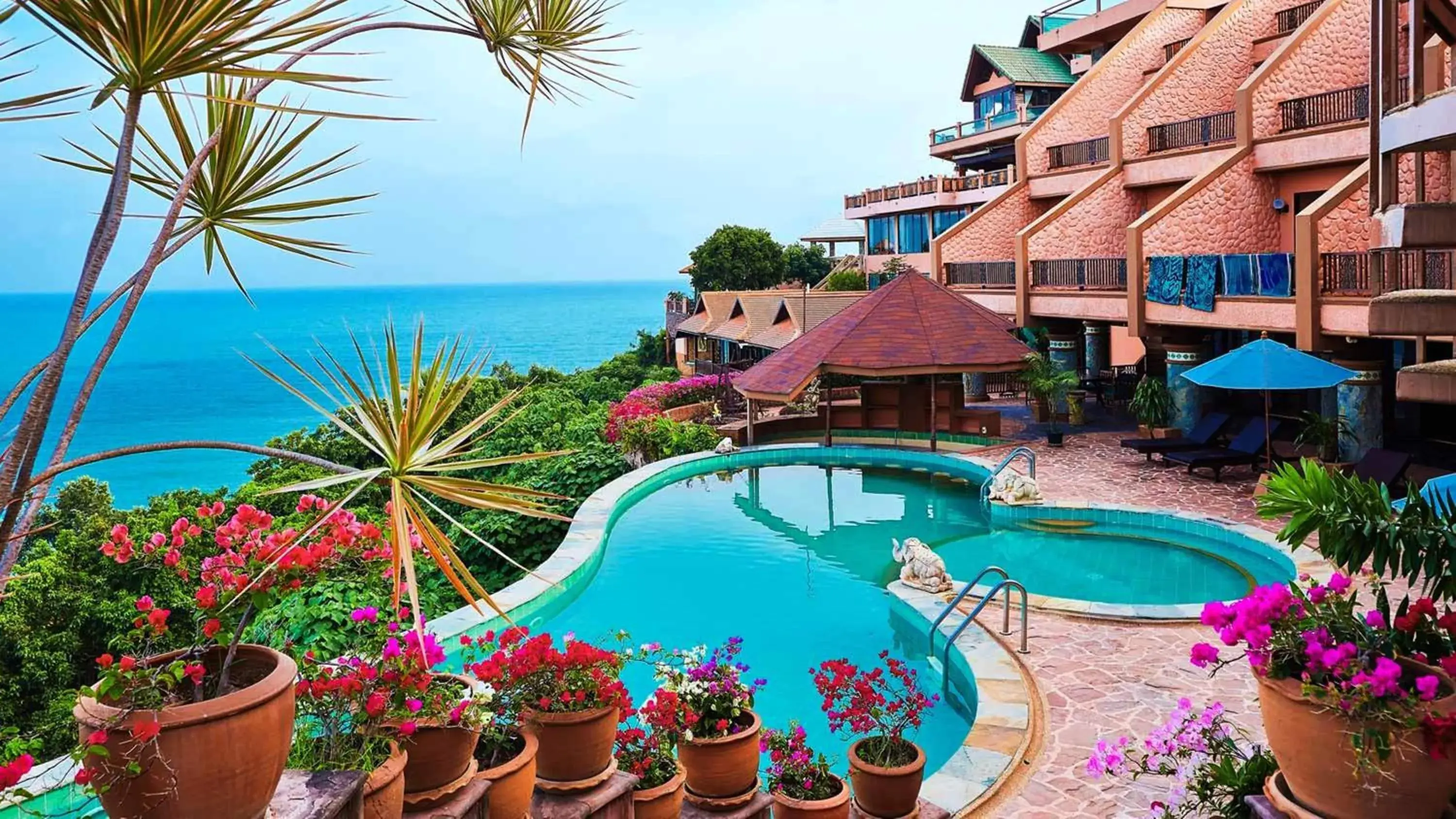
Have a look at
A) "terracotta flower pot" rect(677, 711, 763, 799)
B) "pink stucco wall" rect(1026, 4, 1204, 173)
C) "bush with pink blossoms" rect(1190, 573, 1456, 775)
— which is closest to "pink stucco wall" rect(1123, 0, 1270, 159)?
"pink stucco wall" rect(1026, 4, 1204, 173)

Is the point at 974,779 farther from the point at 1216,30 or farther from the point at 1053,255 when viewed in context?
the point at 1216,30

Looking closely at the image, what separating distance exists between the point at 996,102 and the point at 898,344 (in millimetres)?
23825

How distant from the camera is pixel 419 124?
124 inches

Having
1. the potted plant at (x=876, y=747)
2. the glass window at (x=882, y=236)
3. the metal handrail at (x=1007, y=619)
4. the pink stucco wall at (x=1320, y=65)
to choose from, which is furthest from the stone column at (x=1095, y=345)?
the potted plant at (x=876, y=747)

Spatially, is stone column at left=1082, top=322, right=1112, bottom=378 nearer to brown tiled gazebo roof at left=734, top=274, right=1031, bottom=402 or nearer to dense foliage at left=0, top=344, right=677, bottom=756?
brown tiled gazebo roof at left=734, top=274, right=1031, bottom=402

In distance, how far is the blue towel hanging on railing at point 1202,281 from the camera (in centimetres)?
1767

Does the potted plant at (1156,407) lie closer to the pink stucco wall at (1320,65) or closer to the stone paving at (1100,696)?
the pink stucco wall at (1320,65)

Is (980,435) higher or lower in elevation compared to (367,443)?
lower

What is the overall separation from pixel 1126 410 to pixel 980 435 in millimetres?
5056

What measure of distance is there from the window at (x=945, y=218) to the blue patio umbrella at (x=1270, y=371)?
2338 centimetres

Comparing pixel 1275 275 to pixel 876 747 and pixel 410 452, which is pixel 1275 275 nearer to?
pixel 876 747

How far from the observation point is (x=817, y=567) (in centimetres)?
1377

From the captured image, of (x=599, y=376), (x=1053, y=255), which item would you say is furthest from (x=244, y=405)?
(x=1053, y=255)

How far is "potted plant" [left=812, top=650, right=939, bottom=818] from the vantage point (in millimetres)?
6164
